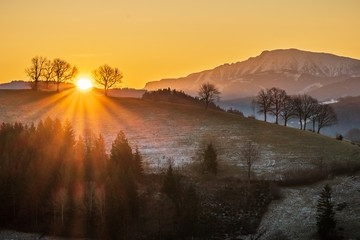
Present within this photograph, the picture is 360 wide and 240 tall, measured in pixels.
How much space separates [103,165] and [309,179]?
1448 inches

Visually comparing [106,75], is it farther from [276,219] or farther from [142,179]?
[276,219]

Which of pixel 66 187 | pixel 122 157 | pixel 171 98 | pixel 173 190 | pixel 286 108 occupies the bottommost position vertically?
pixel 66 187

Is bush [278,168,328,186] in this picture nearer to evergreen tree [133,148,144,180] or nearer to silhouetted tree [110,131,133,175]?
evergreen tree [133,148,144,180]

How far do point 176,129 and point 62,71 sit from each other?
7349 cm

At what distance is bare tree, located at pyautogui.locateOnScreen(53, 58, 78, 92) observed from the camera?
149 meters

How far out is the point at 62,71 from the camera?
150 m

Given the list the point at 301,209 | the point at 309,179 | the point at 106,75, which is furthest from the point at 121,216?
the point at 106,75

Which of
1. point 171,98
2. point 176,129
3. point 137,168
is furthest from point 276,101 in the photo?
point 137,168

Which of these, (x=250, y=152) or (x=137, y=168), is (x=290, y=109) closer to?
(x=250, y=152)

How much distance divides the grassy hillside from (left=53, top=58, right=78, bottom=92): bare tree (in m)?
8.85

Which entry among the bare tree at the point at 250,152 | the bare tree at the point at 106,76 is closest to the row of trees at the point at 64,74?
the bare tree at the point at 106,76

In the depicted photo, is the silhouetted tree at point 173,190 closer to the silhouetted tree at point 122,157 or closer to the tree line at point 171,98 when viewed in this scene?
the silhouetted tree at point 122,157

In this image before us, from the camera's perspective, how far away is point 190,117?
113875 mm

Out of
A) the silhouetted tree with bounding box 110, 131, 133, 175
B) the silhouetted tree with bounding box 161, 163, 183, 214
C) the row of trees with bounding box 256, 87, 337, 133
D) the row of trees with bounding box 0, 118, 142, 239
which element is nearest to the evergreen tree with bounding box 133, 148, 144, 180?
the row of trees with bounding box 0, 118, 142, 239
